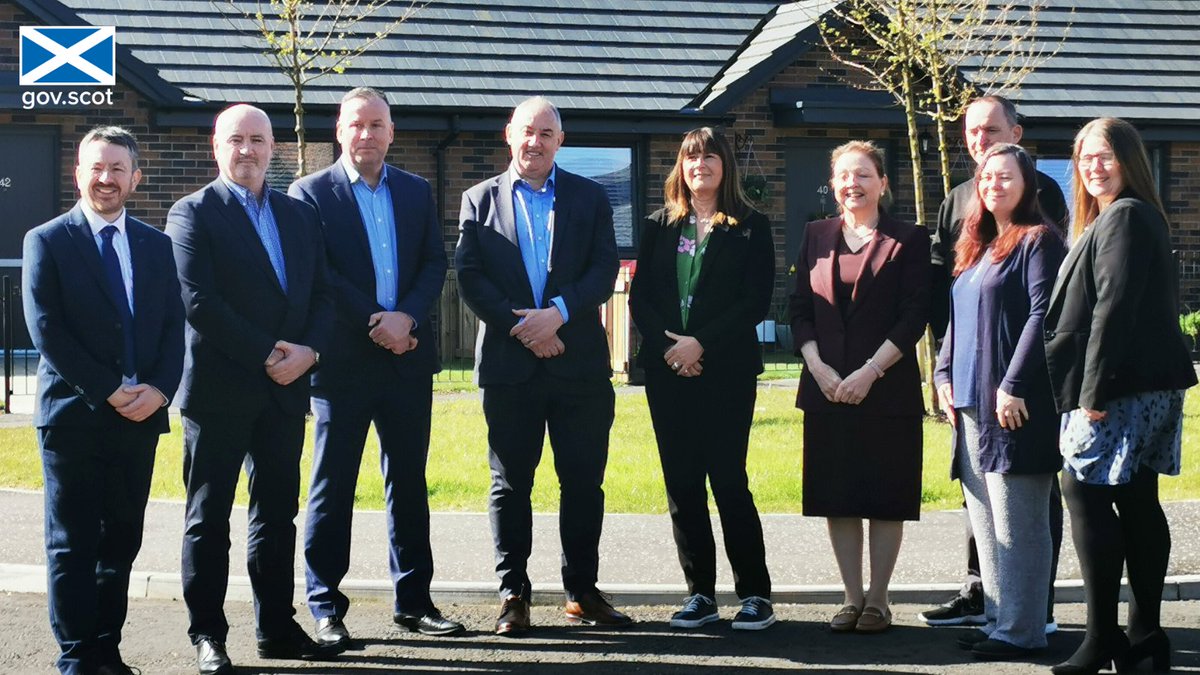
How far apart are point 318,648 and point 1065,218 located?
12.1ft

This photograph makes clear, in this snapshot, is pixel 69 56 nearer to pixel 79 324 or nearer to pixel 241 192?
pixel 241 192

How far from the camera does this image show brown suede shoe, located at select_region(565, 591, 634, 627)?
703 cm

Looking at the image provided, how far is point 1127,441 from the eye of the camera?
19.8 feet

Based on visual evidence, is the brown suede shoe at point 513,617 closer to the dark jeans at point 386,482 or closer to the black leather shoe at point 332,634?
the dark jeans at point 386,482

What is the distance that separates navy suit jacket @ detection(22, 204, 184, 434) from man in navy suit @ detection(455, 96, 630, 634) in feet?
5.07

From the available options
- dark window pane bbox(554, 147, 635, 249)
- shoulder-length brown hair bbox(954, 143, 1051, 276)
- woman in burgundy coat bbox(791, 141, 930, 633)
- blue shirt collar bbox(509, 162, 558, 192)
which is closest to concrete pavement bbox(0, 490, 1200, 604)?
woman in burgundy coat bbox(791, 141, 930, 633)

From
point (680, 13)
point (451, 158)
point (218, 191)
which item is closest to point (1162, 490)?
point (218, 191)

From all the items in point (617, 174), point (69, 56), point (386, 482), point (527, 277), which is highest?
point (69, 56)

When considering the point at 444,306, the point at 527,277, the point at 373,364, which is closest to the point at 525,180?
the point at 527,277

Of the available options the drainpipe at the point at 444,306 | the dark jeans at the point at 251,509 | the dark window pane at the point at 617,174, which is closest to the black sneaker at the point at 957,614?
the dark jeans at the point at 251,509

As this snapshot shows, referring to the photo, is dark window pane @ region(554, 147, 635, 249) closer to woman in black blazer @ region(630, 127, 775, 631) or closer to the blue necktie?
woman in black blazer @ region(630, 127, 775, 631)

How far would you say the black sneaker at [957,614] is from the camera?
7047mm

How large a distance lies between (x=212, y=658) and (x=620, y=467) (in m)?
4.97

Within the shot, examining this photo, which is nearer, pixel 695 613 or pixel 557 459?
pixel 695 613
